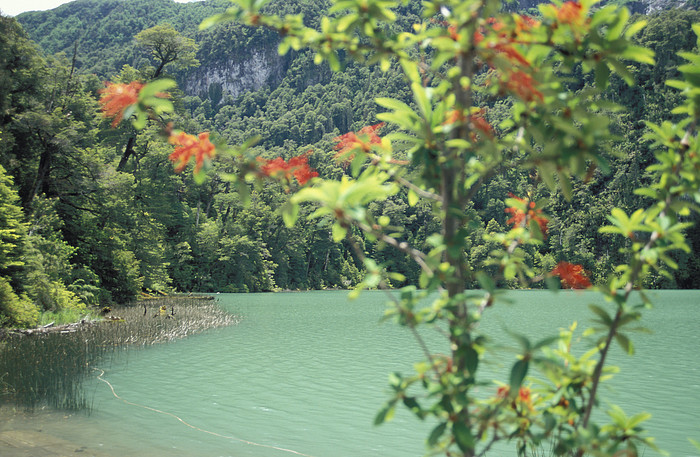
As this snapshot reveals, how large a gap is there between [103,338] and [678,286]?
7264cm

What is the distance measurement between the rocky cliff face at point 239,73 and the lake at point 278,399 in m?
129

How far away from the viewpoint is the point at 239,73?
138 m

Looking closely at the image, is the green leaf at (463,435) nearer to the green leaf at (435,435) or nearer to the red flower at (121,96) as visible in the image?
the green leaf at (435,435)

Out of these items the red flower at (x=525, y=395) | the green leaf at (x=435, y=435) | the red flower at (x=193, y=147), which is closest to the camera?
the green leaf at (x=435, y=435)

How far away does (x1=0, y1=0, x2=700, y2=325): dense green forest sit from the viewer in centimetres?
1894

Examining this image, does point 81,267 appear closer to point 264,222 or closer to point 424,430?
point 424,430

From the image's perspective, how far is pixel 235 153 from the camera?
1.89 metres

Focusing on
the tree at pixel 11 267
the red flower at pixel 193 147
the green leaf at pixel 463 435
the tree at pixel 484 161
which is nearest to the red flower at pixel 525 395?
the tree at pixel 484 161

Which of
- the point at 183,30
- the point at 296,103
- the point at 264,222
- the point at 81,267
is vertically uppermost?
the point at 183,30

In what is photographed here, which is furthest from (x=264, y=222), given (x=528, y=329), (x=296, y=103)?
(x=296, y=103)

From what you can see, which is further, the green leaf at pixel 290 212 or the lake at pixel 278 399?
the lake at pixel 278 399

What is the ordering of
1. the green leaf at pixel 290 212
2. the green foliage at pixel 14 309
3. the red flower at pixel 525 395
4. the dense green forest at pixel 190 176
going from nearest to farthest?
the green leaf at pixel 290 212 → the red flower at pixel 525 395 → the green foliage at pixel 14 309 → the dense green forest at pixel 190 176

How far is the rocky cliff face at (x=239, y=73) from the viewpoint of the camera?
136 meters

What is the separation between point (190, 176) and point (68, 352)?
36.9 m
